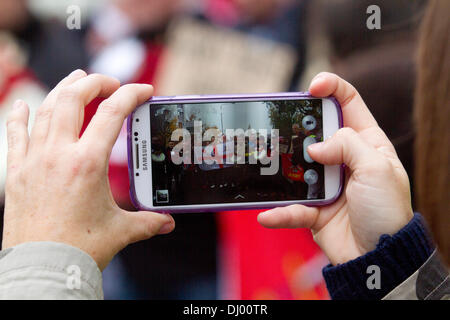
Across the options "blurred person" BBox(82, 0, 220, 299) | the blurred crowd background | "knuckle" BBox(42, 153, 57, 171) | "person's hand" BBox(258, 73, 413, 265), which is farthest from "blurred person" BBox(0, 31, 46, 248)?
"person's hand" BBox(258, 73, 413, 265)

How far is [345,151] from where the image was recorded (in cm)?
65

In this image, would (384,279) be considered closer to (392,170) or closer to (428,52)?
(392,170)

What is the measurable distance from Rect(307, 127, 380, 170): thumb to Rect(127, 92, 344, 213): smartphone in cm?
4

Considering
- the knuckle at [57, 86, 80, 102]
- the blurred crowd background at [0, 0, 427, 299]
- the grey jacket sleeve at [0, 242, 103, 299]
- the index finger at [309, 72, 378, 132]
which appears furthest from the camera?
the blurred crowd background at [0, 0, 427, 299]

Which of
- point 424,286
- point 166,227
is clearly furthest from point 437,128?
point 166,227

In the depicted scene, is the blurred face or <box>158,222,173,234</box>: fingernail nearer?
<box>158,222,173,234</box>: fingernail

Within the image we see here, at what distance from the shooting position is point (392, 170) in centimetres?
62

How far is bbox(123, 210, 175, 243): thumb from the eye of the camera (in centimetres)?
62

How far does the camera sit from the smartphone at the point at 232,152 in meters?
0.69

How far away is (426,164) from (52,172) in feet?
1.95

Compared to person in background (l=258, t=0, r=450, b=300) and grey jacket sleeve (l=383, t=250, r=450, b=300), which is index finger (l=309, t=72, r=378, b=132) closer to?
person in background (l=258, t=0, r=450, b=300)

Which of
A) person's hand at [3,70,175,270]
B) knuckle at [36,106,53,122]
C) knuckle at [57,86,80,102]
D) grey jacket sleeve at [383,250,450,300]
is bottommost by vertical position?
grey jacket sleeve at [383,250,450,300]

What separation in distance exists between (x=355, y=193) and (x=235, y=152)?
0.22m

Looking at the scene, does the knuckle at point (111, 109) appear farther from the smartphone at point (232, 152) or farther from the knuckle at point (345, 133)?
the knuckle at point (345, 133)
